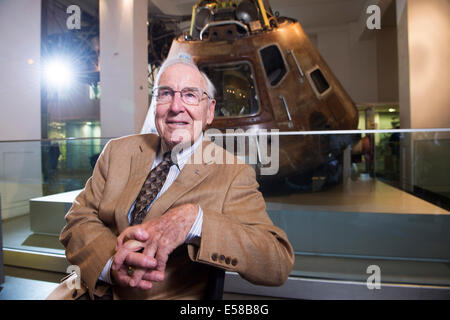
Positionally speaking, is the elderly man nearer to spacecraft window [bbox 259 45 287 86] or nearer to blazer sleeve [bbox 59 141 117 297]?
blazer sleeve [bbox 59 141 117 297]

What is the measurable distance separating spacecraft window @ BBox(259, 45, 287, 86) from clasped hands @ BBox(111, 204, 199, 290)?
199cm

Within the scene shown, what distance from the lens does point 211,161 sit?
1.03 m

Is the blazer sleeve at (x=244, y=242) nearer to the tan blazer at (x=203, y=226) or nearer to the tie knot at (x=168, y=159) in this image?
the tan blazer at (x=203, y=226)

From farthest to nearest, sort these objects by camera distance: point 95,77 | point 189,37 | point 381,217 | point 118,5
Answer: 1. point 95,77
2. point 118,5
3. point 189,37
4. point 381,217

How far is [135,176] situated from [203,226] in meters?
0.39

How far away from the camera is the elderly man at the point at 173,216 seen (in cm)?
79

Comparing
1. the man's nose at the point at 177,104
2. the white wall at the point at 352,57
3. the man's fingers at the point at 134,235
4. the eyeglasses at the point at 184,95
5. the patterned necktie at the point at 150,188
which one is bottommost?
the man's fingers at the point at 134,235

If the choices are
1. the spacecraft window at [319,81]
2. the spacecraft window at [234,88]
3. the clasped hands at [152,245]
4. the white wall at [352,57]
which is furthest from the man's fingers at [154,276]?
the white wall at [352,57]

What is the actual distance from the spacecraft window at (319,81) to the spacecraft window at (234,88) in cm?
72

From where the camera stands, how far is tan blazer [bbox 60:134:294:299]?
32.0 inches

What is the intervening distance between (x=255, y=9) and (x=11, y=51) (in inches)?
120

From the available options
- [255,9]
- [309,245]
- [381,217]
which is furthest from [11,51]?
[381,217]

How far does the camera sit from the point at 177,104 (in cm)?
100
